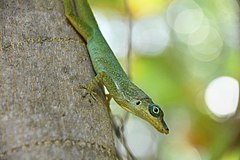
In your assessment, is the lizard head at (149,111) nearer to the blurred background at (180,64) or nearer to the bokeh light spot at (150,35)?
A: the blurred background at (180,64)

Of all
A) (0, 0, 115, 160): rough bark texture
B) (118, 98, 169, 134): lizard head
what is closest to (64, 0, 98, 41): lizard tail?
(0, 0, 115, 160): rough bark texture

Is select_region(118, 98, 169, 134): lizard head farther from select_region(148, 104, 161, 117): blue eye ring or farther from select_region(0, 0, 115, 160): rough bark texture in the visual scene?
select_region(0, 0, 115, 160): rough bark texture

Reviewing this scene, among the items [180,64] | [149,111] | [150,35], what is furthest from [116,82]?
[150,35]

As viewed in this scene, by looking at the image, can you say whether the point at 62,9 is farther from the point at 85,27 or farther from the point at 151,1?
the point at 151,1

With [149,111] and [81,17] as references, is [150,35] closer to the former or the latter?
[81,17]

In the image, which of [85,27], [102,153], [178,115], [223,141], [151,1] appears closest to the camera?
[102,153]

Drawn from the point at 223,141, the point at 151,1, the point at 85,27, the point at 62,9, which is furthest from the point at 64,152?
the point at 151,1

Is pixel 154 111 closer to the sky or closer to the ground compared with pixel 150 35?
closer to the sky
